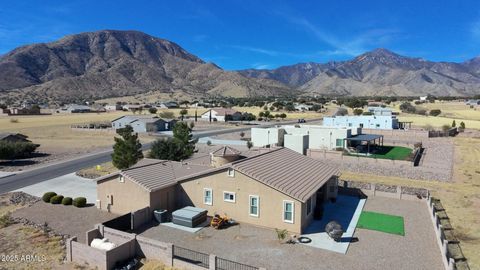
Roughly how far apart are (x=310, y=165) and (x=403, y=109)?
107m

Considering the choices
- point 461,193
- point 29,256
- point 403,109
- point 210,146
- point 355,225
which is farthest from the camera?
point 403,109

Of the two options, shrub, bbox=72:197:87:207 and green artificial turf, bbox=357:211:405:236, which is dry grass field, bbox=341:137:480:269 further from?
shrub, bbox=72:197:87:207

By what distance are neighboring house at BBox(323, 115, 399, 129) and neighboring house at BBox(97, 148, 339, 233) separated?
48.9 m

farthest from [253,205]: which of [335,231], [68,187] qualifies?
[68,187]

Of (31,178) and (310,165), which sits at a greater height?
(310,165)

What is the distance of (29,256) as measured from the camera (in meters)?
17.9

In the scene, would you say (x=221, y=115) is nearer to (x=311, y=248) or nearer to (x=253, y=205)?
(x=253, y=205)

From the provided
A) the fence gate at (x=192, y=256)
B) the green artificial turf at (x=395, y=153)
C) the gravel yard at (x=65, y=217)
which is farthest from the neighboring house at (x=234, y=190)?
the green artificial turf at (x=395, y=153)

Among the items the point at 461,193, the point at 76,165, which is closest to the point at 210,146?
the point at 76,165

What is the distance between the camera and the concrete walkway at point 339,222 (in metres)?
19.2

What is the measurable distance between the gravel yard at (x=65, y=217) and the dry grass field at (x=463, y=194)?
836 inches

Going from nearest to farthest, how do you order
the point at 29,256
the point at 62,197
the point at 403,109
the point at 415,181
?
1. the point at 29,256
2. the point at 62,197
3. the point at 415,181
4. the point at 403,109

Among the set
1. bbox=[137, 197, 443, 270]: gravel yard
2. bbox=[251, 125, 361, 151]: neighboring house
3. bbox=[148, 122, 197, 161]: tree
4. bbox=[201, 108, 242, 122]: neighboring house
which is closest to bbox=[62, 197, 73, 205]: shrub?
bbox=[137, 197, 443, 270]: gravel yard

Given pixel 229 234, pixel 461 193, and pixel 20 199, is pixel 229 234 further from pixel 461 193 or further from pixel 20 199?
pixel 461 193
